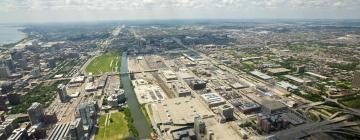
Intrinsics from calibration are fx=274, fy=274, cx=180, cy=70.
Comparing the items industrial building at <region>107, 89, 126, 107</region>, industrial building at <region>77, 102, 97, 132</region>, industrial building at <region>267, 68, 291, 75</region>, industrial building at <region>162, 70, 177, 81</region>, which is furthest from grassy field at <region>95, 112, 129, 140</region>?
industrial building at <region>267, 68, 291, 75</region>

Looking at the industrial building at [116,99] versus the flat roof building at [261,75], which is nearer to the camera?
the industrial building at [116,99]

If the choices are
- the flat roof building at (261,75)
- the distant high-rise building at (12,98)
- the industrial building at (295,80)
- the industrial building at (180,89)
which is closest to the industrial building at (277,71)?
the flat roof building at (261,75)

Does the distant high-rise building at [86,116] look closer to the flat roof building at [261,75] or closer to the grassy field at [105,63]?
the grassy field at [105,63]

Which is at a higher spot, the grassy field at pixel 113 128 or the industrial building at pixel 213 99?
the industrial building at pixel 213 99

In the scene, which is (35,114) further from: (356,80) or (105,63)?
(356,80)

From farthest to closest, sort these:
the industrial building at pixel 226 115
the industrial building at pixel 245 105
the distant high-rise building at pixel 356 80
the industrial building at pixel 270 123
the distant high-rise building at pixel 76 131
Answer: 1. the distant high-rise building at pixel 356 80
2. the industrial building at pixel 245 105
3. the industrial building at pixel 226 115
4. the industrial building at pixel 270 123
5. the distant high-rise building at pixel 76 131

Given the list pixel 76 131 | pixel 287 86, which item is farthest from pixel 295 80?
pixel 76 131

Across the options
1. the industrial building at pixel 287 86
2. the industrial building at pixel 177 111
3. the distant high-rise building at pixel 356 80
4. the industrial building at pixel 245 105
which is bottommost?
the industrial building at pixel 177 111
